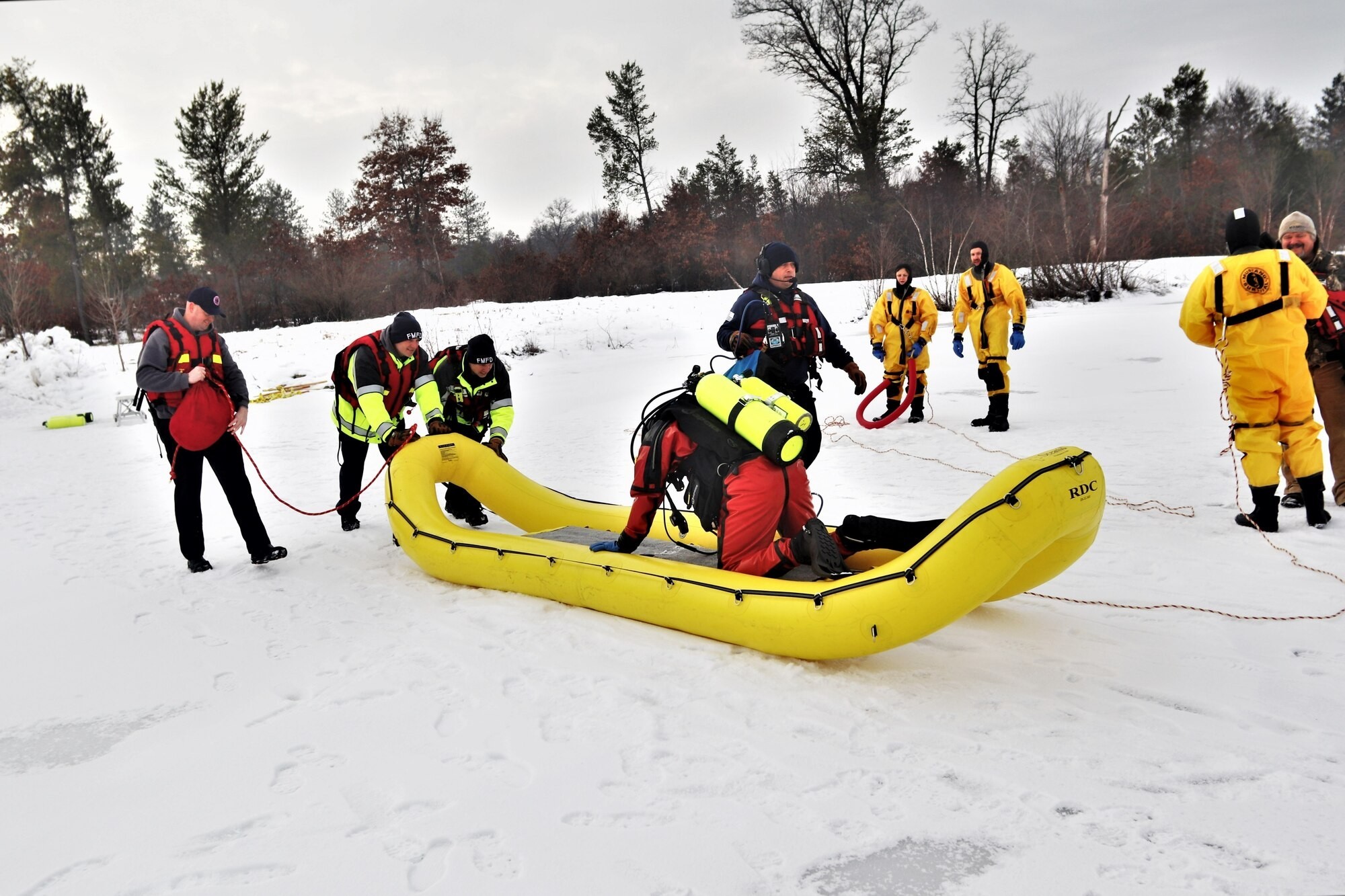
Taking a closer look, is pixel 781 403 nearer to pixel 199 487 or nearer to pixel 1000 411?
pixel 199 487

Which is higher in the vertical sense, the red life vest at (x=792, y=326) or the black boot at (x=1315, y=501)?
the red life vest at (x=792, y=326)

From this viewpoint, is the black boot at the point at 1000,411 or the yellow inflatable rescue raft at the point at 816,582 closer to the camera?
the yellow inflatable rescue raft at the point at 816,582

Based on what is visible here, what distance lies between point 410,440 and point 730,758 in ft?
11.6

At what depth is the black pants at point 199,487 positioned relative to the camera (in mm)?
5160

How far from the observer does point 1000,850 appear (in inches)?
87.7

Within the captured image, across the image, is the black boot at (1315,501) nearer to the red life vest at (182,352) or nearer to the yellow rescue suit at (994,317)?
the yellow rescue suit at (994,317)

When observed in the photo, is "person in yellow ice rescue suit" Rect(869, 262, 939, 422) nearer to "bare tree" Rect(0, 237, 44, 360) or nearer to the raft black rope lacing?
the raft black rope lacing

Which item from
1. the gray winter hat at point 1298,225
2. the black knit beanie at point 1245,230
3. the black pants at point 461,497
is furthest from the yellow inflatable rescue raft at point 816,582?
the gray winter hat at point 1298,225

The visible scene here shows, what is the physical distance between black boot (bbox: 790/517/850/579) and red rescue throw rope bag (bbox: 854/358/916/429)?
2.98 metres

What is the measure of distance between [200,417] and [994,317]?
693cm

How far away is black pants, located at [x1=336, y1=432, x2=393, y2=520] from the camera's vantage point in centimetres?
617

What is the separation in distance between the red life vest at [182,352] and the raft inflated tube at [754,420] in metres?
3.34

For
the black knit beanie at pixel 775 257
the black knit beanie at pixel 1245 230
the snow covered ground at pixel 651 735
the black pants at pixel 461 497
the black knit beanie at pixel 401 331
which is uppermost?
the black knit beanie at pixel 775 257

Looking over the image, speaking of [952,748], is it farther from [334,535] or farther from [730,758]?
[334,535]
